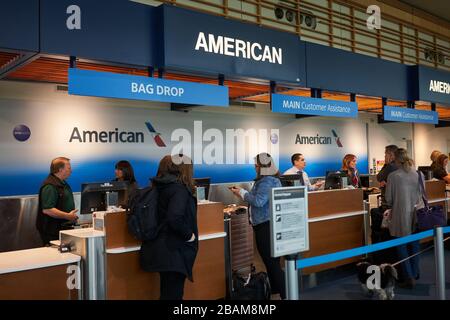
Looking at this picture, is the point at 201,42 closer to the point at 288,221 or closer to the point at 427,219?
the point at 288,221

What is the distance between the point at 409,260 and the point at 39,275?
372 centimetres

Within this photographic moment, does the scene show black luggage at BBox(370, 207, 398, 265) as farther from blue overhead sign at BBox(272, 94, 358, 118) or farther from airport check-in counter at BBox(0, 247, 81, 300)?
airport check-in counter at BBox(0, 247, 81, 300)

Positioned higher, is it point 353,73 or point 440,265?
point 353,73

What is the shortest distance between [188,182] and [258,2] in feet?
15.9

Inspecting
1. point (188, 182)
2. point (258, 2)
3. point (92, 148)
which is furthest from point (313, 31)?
point (188, 182)

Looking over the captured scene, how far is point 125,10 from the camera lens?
14.0 ft

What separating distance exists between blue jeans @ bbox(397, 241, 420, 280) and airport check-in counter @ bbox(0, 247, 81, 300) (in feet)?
10.9

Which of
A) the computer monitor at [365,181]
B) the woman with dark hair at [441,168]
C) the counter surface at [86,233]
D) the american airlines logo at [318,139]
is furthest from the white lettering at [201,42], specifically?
the american airlines logo at [318,139]

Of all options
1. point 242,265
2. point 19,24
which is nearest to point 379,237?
point 242,265

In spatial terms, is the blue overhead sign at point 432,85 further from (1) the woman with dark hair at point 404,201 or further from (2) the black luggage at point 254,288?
(2) the black luggage at point 254,288

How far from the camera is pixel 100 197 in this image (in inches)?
158

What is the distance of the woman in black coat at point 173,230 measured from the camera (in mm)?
2980
